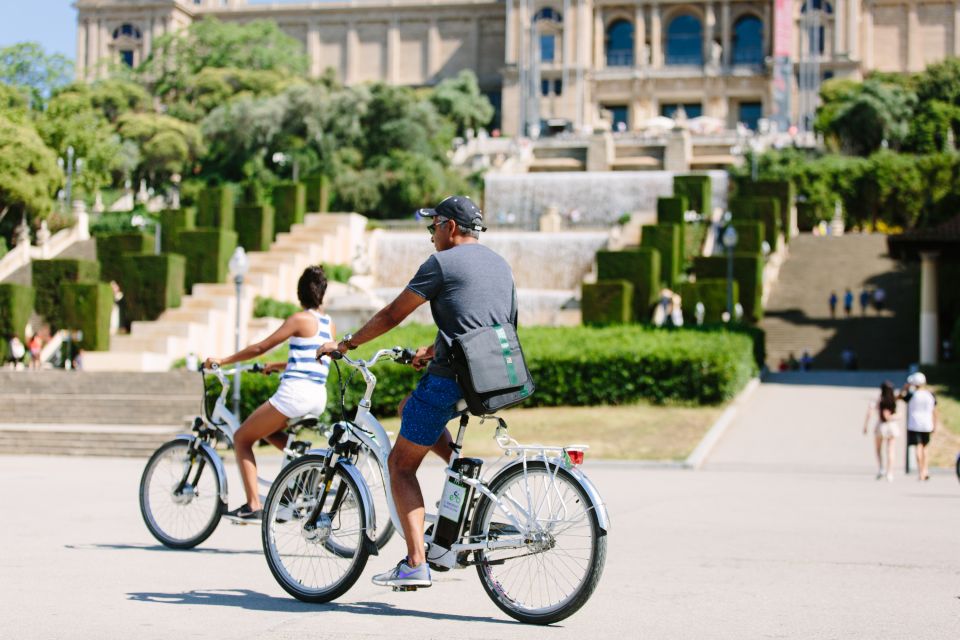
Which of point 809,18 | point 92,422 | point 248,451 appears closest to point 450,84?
point 809,18

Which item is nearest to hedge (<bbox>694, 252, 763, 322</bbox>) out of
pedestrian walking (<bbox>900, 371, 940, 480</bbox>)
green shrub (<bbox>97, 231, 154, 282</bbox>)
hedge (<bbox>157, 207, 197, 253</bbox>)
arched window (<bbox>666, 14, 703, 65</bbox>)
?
hedge (<bbox>157, 207, 197, 253</bbox>)

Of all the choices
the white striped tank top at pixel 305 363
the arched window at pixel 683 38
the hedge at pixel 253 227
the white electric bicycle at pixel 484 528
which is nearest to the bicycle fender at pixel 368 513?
the white electric bicycle at pixel 484 528

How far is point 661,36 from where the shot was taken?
95.9 metres

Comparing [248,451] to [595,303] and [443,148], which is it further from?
[443,148]

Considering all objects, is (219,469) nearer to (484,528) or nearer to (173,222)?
(484,528)

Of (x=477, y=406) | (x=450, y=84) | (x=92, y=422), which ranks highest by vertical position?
(x=450, y=84)

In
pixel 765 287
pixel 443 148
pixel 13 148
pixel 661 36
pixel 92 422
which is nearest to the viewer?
pixel 92 422

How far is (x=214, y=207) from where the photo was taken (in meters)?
41.6

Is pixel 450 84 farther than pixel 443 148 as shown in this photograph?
Yes

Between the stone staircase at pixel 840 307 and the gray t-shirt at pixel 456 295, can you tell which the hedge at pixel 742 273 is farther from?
the gray t-shirt at pixel 456 295

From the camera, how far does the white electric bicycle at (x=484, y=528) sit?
241 inches

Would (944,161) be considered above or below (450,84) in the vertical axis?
below

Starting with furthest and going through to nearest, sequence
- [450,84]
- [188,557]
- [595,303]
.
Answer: [450,84]
[595,303]
[188,557]

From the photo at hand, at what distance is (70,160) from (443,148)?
16134mm
